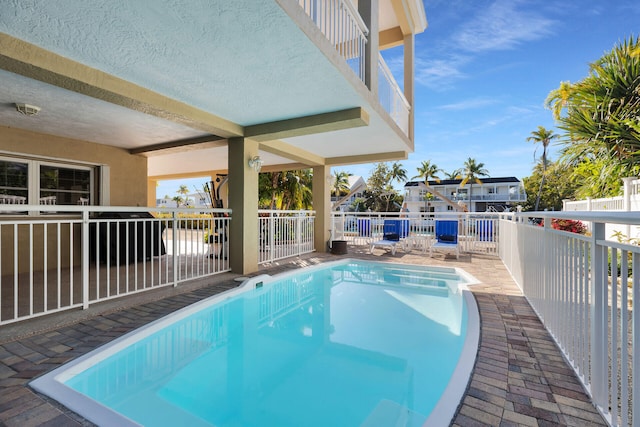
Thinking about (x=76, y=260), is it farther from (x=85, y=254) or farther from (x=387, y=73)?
(x=387, y=73)

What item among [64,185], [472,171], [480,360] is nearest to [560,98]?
[480,360]

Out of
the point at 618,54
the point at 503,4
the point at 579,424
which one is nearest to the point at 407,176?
the point at 503,4

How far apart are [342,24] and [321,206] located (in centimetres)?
596

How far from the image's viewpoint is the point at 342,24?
4633 mm

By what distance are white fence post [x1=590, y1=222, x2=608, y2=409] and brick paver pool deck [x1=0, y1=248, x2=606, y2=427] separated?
229mm

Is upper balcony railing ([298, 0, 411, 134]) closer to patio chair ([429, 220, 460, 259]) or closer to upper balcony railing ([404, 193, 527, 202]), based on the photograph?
patio chair ([429, 220, 460, 259])

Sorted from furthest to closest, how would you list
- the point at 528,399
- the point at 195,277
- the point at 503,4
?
the point at 503,4, the point at 195,277, the point at 528,399

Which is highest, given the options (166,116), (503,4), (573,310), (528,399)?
(503,4)

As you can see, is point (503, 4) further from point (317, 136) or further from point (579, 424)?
point (579, 424)

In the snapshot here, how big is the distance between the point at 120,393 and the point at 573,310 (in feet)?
12.7

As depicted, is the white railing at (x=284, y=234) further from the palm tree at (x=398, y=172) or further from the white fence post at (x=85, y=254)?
the palm tree at (x=398, y=172)

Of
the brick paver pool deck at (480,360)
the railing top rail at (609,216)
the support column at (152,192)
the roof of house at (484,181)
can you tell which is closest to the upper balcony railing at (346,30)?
the railing top rail at (609,216)

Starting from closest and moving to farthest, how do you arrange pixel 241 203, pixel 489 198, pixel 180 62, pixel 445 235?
pixel 180 62
pixel 241 203
pixel 445 235
pixel 489 198

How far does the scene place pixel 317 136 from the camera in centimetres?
691
